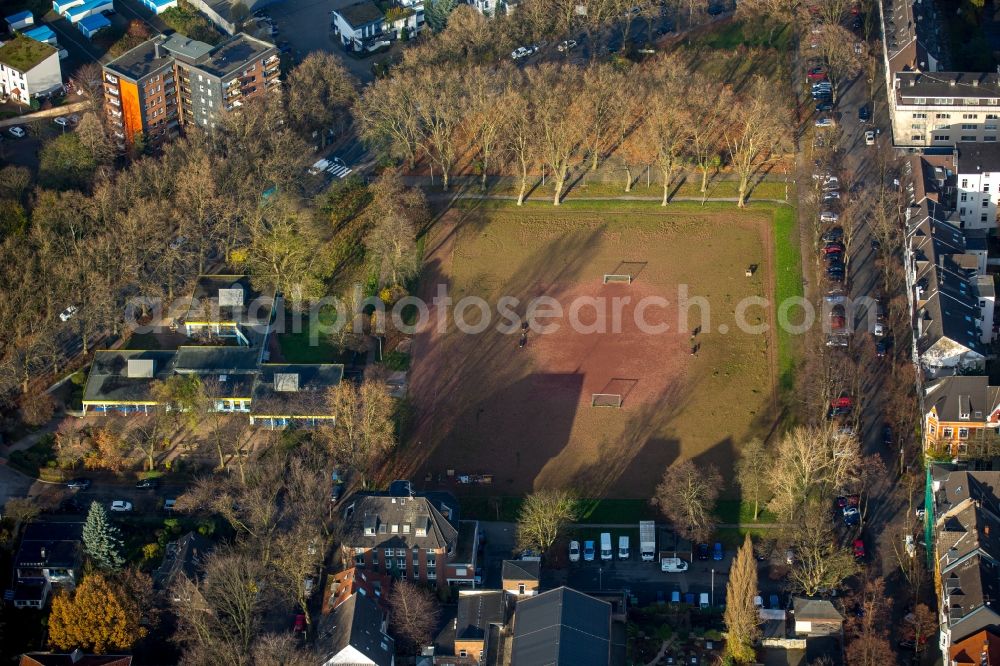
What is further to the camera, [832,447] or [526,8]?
[526,8]

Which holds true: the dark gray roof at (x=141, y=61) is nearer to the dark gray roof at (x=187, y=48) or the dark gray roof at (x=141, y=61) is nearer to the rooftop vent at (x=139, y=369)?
the dark gray roof at (x=187, y=48)

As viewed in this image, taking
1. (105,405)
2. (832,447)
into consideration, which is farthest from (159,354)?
(832,447)

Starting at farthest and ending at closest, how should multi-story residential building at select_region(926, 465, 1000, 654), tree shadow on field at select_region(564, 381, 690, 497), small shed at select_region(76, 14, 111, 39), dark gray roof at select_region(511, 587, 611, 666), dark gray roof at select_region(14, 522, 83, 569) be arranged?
small shed at select_region(76, 14, 111, 39) < tree shadow on field at select_region(564, 381, 690, 497) < dark gray roof at select_region(14, 522, 83, 569) < multi-story residential building at select_region(926, 465, 1000, 654) < dark gray roof at select_region(511, 587, 611, 666)

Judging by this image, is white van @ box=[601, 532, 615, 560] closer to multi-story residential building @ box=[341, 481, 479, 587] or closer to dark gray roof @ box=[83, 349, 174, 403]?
multi-story residential building @ box=[341, 481, 479, 587]

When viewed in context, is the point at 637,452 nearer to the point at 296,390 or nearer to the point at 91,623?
the point at 296,390

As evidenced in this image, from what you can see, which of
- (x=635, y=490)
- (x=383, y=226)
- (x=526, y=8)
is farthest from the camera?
(x=526, y=8)

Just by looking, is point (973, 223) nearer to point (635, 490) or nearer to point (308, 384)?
point (635, 490)

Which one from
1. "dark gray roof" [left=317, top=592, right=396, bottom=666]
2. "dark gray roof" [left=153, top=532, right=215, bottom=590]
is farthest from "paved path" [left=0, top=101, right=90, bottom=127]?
"dark gray roof" [left=317, top=592, right=396, bottom=666]
